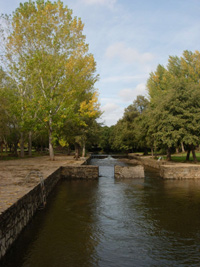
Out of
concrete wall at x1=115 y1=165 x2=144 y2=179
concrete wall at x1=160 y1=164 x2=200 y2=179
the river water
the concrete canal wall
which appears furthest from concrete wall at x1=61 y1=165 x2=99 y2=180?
the concrete canal wall

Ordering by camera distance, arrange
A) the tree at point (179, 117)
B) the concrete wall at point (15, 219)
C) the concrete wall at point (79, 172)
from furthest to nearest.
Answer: the tree at point (179, 117) < the concrete wall at point (79, 172) < the concrete wall at point (15, 219)

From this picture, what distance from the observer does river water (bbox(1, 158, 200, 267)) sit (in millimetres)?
5879

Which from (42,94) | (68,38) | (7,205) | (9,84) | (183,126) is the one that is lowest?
(7,205)

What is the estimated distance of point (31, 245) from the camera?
656 centimetres

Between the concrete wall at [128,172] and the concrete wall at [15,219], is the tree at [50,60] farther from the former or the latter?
the concrete wall at [15,219]

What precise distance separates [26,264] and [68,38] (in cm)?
2579

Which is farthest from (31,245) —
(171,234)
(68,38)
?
(68,38)

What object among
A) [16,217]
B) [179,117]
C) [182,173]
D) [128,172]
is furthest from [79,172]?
[16,217]

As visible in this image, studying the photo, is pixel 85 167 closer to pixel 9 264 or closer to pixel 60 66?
pixel 60 66

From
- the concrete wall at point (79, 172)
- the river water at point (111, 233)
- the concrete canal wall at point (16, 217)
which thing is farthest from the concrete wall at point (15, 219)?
the concrete wall at point (79, 172)

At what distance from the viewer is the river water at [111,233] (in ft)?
19.3

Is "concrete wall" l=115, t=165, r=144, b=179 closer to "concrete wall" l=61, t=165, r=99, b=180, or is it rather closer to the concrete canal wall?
"concrete wall" l=61, t=165, r=99, b=180

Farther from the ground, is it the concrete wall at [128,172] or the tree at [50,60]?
the tree at [50,60]

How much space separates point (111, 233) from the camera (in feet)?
25.0
